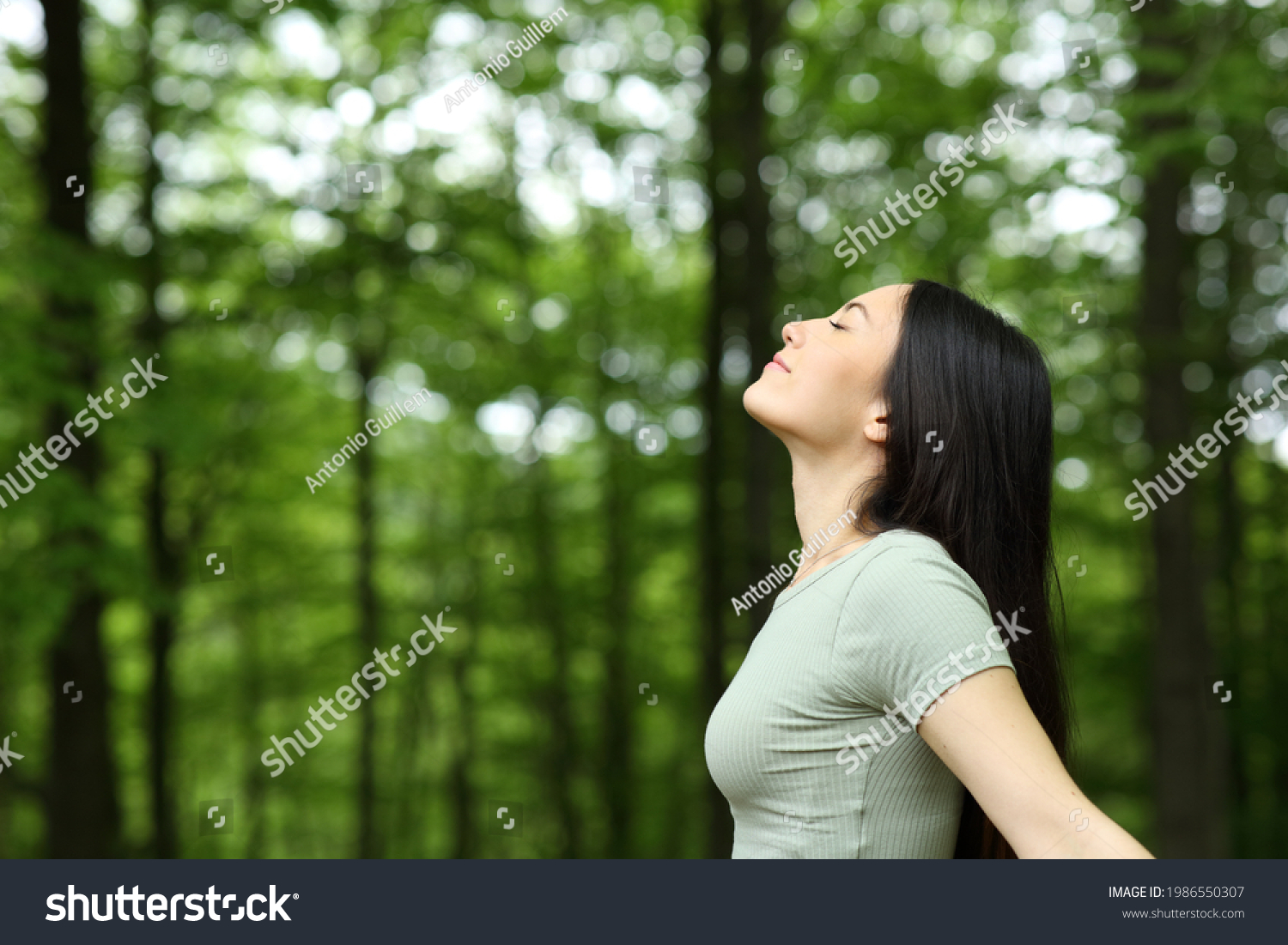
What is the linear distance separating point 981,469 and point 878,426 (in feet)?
0.66

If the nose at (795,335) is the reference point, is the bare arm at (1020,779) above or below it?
below

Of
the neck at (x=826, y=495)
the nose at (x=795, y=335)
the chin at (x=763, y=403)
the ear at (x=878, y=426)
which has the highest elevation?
the nose at (x=795, y=335)

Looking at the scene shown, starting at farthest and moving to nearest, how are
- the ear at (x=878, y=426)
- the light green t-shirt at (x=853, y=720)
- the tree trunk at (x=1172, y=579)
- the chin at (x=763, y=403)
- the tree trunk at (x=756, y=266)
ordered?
the tree trunk at (x=756, y=266) < the tree trunk at (x=1172, y=579) < the chin at (x=763, y=403) < the ear at (x=878, y=426) < the light green t-shirt at (x=853, y=720)

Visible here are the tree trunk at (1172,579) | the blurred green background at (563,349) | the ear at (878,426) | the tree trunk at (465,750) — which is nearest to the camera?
the ear at (878,426)

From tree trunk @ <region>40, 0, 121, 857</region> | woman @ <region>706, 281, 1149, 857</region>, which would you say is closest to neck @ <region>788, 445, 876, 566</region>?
woman @ <region>706, 281, 1149, 857</region>

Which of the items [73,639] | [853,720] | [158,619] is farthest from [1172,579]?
[158,619]

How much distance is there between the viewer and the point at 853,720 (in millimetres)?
1657

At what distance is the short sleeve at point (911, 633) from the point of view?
1.50 meters

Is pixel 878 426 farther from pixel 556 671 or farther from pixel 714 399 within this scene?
pixel 556 671

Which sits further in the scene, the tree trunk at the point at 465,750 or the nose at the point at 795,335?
the tree trunk at the point at 465,750

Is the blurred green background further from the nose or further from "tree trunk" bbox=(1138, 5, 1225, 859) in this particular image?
the nose

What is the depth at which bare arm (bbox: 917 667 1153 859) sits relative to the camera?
56.1 inches

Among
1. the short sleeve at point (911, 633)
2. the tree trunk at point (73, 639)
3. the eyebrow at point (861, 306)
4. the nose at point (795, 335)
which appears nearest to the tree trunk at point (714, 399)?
the tree trunk at point (73, 639)

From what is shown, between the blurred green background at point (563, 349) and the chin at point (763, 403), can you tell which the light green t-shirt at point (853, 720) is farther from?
the blurred green background at point (563, 349)
